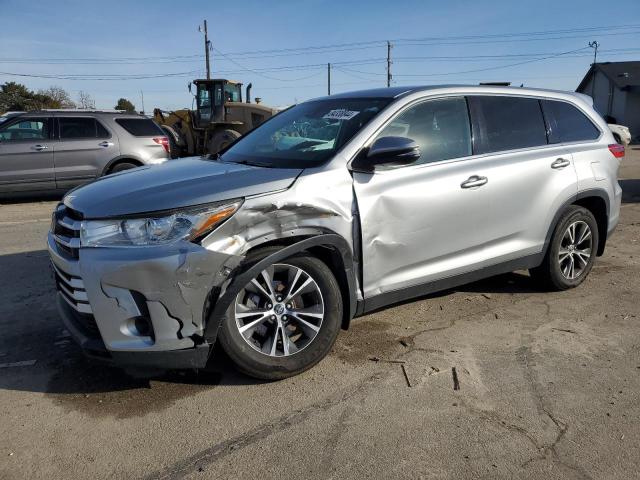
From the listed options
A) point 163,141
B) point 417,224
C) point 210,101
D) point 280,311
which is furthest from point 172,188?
point 210,101

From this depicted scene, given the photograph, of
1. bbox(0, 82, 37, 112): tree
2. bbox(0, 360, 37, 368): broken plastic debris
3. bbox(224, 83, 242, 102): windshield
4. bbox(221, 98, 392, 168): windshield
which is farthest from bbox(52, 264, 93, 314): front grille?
bbox(0, 82, 37, 112): tree

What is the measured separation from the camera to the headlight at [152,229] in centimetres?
285

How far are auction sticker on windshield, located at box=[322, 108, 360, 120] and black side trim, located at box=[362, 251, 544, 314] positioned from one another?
130cm

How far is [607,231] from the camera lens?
16.8 feet

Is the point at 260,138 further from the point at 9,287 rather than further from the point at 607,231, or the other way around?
the point at 607,231

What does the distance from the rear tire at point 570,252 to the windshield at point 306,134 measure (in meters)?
2.05

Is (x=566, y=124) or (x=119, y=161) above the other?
(x=566, y=124)


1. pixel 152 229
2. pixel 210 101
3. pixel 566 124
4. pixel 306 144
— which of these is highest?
pixel 210 101

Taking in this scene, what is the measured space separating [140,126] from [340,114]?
800 cm

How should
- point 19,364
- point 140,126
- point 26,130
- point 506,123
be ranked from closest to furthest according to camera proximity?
point 19,364
point 506,123
point 26,130
point 140,126

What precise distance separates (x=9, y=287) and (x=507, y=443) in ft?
14.8

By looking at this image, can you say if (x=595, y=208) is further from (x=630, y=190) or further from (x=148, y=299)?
(x=630, y=190)

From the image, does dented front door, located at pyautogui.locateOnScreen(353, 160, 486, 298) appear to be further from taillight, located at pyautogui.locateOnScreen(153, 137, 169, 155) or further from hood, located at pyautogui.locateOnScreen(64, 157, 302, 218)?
taillight, located at pyautogui.locateOnScreen(153, 137, 169, 155)

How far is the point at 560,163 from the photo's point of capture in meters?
4.56
